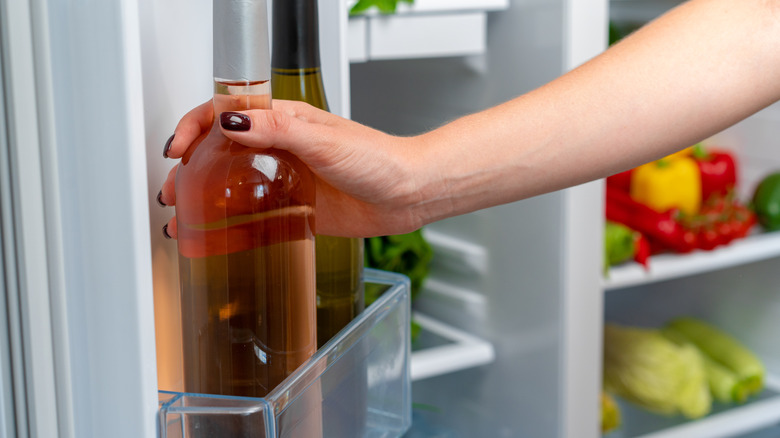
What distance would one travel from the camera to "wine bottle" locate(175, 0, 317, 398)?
38 cm

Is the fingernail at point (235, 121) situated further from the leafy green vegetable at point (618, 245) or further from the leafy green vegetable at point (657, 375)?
the leafy green vegetable at point (657, 375)

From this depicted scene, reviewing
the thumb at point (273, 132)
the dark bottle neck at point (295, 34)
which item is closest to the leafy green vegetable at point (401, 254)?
the dark bottle neck at point (295, 34)

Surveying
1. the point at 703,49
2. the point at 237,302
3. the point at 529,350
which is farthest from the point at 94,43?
the point at 529,350

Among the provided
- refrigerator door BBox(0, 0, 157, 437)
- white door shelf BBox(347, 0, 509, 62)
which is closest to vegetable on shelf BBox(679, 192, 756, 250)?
white door shelf BBox(347, 0, 509, 62)

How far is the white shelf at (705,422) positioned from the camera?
1570 mm

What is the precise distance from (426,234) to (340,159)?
1.10m

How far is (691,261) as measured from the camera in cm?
148

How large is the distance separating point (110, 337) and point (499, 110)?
366 millimetres

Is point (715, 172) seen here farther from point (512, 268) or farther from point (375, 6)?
point (375, 6)

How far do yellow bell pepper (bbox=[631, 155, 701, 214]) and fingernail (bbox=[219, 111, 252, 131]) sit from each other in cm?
139

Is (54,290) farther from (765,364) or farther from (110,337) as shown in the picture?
(765,364)

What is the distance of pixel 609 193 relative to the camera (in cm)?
167

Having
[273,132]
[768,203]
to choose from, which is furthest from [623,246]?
[273,132]

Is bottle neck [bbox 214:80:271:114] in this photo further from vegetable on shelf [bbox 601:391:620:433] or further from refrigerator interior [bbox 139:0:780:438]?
vegetable on shelf [bbox 601:391:620:433]
